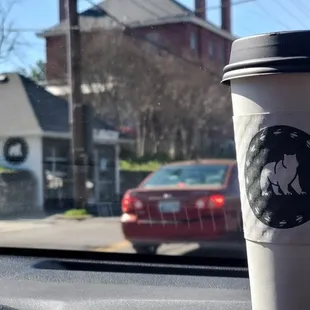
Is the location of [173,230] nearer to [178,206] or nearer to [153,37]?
[178,206]

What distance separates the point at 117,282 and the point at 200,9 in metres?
1.44

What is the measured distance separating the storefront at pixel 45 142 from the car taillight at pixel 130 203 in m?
0.08

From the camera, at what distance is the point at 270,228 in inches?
99.8

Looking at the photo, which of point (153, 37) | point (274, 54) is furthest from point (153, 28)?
point (274, 54)

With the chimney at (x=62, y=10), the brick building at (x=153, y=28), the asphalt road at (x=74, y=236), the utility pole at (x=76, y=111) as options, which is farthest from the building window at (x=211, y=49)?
the asphalt road at (x=74, y=236)

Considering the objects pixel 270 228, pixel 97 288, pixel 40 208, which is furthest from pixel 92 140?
pixel 270 228

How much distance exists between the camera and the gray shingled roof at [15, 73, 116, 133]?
4.18m

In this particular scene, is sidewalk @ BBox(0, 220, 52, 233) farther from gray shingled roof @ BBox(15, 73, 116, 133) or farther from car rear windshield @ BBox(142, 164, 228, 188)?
car rear windshield @ BBox(142, 164, 228, 188)

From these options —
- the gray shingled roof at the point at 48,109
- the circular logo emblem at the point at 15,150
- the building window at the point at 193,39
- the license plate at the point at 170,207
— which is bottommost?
the license plate at the point at 170,207

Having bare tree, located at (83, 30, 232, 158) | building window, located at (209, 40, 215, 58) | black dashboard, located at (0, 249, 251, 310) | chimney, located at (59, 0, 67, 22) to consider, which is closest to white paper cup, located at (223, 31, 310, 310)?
black dashboard, located at (0, 249, 251, 310)

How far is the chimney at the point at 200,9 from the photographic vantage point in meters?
3.69

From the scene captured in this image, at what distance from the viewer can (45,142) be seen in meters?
4.21

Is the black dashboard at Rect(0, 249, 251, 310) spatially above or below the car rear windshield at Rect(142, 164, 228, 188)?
→ below

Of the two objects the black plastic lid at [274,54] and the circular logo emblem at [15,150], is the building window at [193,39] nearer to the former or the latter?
the circular logo emblem at [15,150]
